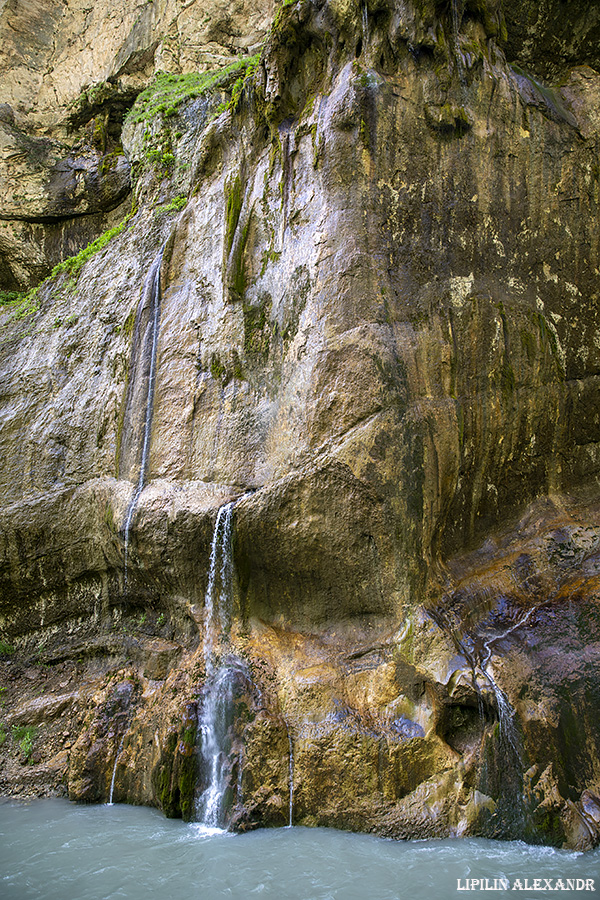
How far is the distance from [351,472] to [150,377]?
382 centimetres

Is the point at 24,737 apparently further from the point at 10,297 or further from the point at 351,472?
the point at 10,297

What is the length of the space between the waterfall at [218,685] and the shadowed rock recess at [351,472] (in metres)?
0.04

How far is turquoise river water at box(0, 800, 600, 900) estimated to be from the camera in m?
4.72

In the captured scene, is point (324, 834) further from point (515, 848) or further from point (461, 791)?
point (515, 848)

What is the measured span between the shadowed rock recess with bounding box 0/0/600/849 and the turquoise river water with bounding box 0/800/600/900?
0.30 m

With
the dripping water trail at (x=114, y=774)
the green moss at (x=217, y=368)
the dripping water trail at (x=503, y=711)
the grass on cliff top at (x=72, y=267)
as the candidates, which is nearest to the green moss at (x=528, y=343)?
the dripping water trail at (x=503, y=711)

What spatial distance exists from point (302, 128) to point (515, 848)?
792cm

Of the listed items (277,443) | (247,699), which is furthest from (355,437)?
(247,699)

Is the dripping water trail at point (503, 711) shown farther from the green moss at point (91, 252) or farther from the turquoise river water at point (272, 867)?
the green moss at point (91, 252)

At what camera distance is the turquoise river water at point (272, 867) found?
4723 millimetres

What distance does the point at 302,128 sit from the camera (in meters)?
7.94

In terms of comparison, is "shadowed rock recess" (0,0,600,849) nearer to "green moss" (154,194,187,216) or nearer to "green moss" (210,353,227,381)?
"green moss" (210,353,227,381)

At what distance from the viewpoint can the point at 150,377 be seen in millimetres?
9180

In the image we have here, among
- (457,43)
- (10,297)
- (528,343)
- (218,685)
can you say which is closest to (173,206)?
(457,43)
